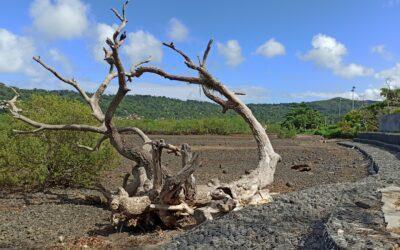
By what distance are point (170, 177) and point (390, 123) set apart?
1040 inches

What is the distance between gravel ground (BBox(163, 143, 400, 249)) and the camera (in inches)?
203

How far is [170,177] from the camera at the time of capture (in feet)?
27.6

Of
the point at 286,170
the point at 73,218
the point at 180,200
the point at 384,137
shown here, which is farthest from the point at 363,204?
the point at 384,137

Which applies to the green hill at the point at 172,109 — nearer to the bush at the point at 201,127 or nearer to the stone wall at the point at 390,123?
the bush at the point at 201,127

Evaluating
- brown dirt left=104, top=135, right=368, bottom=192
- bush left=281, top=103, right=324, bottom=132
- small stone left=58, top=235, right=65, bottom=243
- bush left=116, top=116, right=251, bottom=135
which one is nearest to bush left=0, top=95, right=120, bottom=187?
brown dirt left=104, top=135, right=368, bottom=192

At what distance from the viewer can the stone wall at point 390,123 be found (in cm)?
2954

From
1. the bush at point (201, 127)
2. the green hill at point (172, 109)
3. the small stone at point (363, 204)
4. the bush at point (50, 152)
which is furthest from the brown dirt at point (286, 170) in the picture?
the green hill at point (172, 109)

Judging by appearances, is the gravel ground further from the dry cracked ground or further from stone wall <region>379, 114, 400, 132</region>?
stone wall <region>379, 114, 400, 132</region>

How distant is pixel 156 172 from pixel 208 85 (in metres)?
2.71

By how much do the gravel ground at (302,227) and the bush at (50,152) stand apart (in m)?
5.79

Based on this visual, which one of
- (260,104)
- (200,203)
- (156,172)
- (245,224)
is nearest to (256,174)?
(200,203)

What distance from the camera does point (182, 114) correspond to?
10069 cm

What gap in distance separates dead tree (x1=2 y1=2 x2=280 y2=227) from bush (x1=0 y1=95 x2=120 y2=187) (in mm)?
1111

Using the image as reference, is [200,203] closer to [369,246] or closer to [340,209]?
[340,209]
